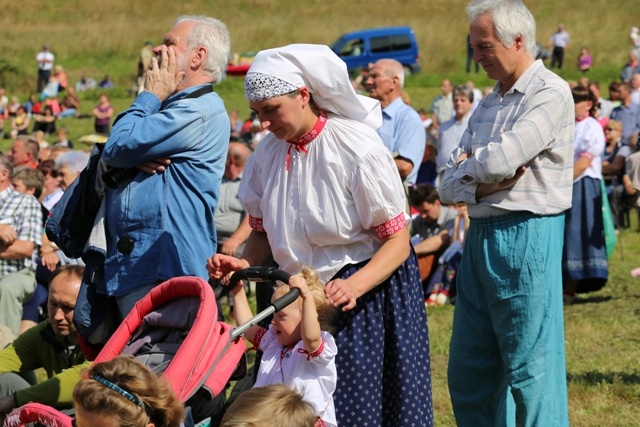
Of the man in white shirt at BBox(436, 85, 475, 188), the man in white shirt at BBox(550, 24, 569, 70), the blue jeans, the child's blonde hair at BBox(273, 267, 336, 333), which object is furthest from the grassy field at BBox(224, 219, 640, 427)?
the man in white shirt at BBox(550, 24, 569, 70)

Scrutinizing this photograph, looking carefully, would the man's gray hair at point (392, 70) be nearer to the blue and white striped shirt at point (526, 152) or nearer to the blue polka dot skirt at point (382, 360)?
the blue and white striped shirt at point (526, 152)

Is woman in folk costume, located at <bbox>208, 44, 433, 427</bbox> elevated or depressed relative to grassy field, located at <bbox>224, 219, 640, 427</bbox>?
elevated

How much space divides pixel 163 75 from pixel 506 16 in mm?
1497

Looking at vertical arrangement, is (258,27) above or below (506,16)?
below

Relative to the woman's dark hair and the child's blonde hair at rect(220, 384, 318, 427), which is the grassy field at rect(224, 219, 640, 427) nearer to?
the woman's dark hair

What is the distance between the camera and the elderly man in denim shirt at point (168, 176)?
4508 mm

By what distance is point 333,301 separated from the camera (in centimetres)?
394

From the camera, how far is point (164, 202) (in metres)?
4.55

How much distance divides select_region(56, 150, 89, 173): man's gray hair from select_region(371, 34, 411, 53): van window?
1254 inches

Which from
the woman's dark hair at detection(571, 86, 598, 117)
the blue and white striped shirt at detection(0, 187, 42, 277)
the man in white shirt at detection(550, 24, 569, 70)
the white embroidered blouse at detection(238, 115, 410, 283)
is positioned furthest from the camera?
the man in white shirt at detection(550, 24, 569, 70)

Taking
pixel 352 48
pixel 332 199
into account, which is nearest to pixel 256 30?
pixel 352 48

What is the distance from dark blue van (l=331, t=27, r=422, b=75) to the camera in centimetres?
3972

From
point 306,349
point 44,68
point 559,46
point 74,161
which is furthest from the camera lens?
point 559,46

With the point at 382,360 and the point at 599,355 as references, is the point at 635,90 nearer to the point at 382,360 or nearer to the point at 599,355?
the point at 599,355
